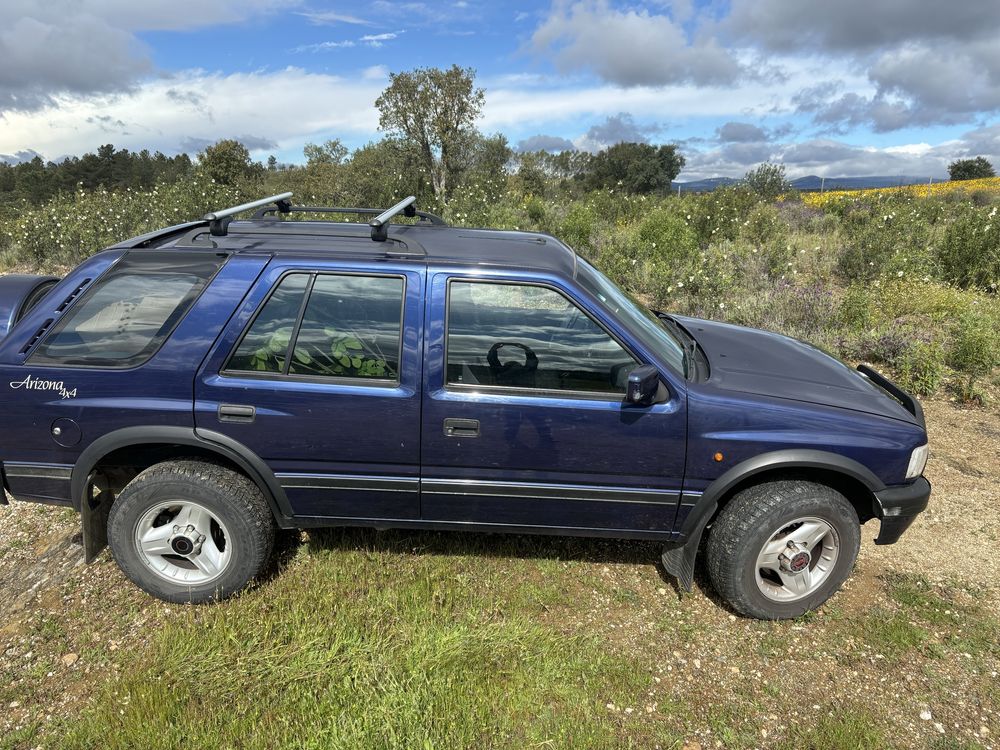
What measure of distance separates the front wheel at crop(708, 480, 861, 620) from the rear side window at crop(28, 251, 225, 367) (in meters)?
2.73

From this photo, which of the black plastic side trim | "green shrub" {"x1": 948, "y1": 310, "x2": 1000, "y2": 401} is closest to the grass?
the black plastic side trim

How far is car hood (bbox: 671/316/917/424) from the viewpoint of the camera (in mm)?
2904

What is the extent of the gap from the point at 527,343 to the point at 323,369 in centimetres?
93

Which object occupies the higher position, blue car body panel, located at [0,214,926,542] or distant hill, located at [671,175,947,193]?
distant hill, located at [671,175,947,193]

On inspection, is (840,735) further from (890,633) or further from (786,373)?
(786,373)

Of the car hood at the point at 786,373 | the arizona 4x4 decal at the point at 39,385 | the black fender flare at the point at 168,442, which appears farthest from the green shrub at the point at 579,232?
the arizona 4x4 decal at the point at 39,385

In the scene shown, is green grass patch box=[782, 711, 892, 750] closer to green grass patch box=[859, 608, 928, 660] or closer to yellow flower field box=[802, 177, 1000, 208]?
green grass patch box=[859, 608, 928, 660]

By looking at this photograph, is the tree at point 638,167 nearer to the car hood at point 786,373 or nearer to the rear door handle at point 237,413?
the car hood at point 786,373

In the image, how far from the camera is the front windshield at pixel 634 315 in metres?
2.91

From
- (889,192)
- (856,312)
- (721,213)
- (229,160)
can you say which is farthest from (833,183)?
(229,160)

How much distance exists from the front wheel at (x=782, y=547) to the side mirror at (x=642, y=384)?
753 mm

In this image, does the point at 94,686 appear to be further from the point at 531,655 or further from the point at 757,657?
the point at 757,657

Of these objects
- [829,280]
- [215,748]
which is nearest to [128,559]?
[215,748]

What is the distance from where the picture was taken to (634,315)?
3.20 m
